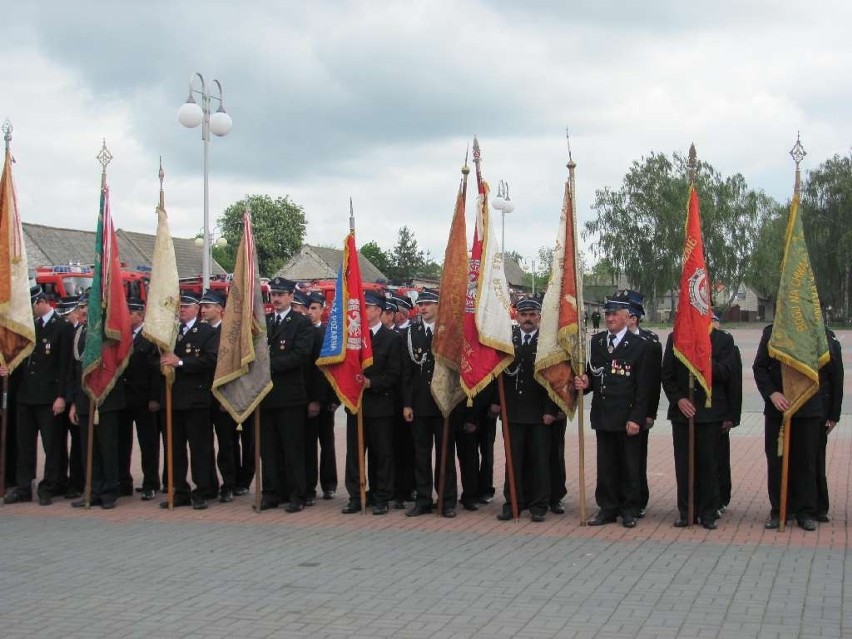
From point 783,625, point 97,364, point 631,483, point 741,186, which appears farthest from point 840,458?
point 741,186

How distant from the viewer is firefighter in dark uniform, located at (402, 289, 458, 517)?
9.32m

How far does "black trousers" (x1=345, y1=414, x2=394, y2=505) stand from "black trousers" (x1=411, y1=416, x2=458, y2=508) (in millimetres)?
236

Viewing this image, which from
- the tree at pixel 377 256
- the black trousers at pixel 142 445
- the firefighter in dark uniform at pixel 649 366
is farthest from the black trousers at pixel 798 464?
the tree at pixel 377 256

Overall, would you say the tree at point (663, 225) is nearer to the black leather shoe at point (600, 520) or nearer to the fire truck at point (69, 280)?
the fire truck at point (69, 280)

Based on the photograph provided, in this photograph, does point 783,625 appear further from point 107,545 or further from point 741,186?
point 741,186

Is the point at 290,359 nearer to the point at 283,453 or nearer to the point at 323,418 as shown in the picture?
the point at 283,453

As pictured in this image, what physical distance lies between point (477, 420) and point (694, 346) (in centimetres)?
211

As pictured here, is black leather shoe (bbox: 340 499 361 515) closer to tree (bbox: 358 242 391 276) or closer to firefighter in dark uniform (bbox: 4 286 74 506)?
firefighter in dark uniform (bbox: 4 286 74 506)

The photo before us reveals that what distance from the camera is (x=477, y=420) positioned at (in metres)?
9.63

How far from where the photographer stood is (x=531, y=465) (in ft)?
30.1

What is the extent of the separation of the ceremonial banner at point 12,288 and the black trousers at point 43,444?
20.0 inches

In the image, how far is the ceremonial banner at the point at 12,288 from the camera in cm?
1010

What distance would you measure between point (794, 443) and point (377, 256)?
82.1m

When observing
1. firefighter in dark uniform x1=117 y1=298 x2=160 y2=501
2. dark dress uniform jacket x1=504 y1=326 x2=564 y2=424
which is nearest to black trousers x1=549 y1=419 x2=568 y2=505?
dark dress uniform jacket x1=504 y1=326 x2=564 y2=424
